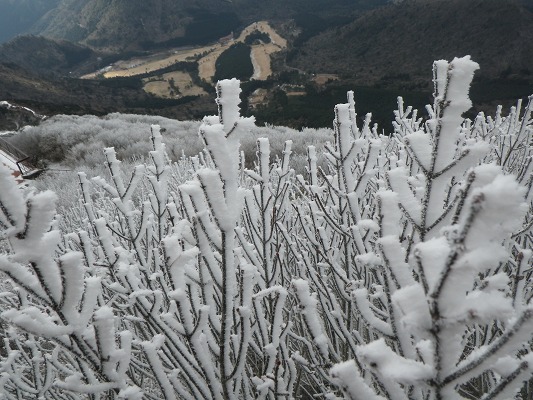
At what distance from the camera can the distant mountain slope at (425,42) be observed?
56906 millimetres

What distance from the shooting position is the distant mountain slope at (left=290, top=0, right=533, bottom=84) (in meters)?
56.9

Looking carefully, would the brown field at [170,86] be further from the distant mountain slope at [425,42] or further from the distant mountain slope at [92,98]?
the distant mountain slope at [425,42]

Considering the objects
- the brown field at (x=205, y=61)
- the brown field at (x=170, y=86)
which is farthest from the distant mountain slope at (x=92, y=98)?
the brown field at (x=205, y=61)

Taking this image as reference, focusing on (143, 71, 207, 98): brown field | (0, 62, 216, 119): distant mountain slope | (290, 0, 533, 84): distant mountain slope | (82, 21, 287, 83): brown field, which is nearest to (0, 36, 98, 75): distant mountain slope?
(82, 21, 287, 83): brown field

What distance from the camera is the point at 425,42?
6688 centimetres

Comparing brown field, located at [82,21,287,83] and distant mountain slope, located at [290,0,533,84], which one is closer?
distant mountain slope, located at [290,0,533,84]

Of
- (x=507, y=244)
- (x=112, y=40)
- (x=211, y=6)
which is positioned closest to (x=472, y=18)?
(x=507, y=244)

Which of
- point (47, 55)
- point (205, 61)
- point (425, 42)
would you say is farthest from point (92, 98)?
point (47, 55)

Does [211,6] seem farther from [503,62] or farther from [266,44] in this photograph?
[503,62]

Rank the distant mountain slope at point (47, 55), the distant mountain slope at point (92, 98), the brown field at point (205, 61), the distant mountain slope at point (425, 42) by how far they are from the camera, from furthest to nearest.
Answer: the distant mountain slope at point (47, 55) → the brown field at point (205, 61) → the distant mountain slope at point (425, 42) → the distant mountain slope at point (92, 98)

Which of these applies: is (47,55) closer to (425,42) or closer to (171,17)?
(171,17)

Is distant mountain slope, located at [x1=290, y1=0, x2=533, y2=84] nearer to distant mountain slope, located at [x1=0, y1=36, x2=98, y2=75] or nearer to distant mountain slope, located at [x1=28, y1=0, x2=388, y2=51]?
distant mountain slope, located at [x1=28, y1=0, x2=388, y2=51]

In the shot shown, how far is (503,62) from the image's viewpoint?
54781 millimetres

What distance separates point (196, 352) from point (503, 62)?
69263 millimetres
